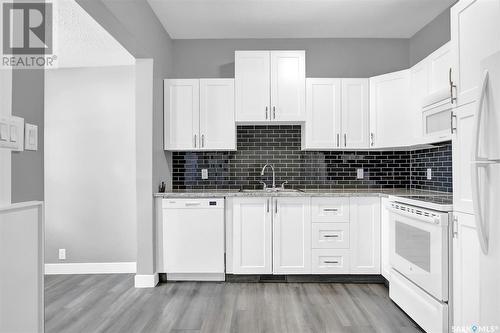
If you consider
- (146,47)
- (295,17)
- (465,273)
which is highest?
(295,17)

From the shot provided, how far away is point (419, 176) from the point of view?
12.3 feet

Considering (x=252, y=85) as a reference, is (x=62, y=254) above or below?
below

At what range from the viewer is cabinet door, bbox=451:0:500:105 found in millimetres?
1680

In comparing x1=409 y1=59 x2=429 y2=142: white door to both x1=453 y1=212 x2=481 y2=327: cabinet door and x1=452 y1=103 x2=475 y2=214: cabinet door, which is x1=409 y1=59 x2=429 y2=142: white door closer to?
x1=452 y1=103 x2=475 y2=214: cabinet door

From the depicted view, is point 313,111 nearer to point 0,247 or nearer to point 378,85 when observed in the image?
point 378,85

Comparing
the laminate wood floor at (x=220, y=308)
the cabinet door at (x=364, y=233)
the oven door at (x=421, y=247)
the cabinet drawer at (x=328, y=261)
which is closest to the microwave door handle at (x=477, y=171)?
the oven door at (x=421, y=247)

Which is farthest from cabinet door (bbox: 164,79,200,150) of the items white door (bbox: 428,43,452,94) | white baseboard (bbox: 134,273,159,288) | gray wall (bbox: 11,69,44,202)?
white door (bbox: 428,43,452,94)

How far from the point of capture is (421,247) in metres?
2.34

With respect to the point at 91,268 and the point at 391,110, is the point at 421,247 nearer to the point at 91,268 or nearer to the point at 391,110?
the point at 391,110

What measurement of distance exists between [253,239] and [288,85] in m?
1.75

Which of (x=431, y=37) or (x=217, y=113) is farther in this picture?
(x=217, y=113)

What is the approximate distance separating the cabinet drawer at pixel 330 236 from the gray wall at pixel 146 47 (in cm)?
171

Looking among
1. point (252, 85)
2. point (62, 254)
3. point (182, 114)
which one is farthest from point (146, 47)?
point (62, 254)

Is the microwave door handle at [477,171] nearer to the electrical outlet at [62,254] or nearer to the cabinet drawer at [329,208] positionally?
the cabinet drawer at [329,208]
